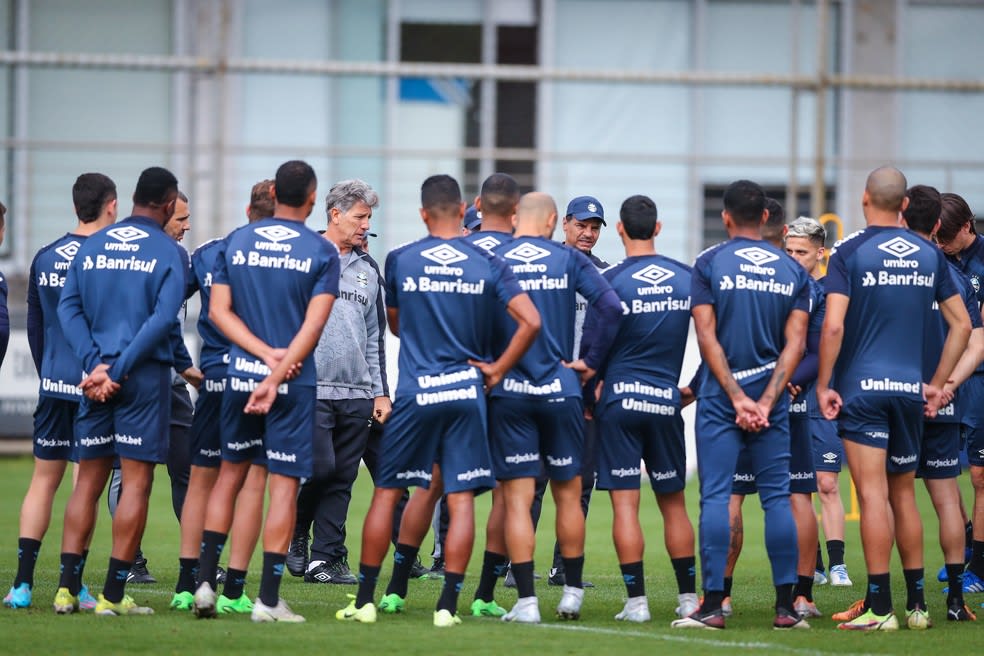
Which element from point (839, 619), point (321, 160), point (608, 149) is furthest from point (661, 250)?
point (839, 619)

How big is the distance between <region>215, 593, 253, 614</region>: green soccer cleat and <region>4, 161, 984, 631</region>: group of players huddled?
1cm

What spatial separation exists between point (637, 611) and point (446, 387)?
5.27 ft

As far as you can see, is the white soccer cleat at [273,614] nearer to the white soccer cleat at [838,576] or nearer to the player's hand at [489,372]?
the player's hand at [489,372]

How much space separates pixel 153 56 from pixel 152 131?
1166 mm

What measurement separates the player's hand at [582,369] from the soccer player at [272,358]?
4.37 feet

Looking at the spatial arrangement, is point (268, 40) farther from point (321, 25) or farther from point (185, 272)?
point (185, 272)

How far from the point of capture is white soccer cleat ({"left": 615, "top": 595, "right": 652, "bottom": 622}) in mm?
8219

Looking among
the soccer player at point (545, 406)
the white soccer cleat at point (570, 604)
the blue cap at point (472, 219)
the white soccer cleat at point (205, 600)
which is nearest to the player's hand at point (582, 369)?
the soccer player at point (545, 406)

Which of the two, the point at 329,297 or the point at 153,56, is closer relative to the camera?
the point at 329,297

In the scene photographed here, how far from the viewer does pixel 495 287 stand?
792 cm

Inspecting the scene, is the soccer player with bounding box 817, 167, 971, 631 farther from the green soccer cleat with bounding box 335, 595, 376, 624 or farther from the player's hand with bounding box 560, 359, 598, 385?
the green soccer cleat with bounding box 335, 595, 376, 624

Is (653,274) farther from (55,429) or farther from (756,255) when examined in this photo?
(55,429)

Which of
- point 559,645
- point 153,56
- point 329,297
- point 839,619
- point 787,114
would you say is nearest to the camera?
point 559,645

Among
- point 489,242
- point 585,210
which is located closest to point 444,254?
point 489,242
